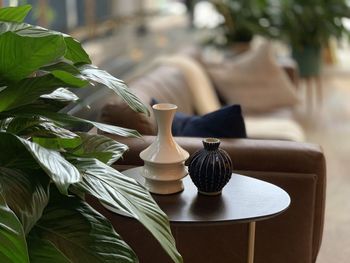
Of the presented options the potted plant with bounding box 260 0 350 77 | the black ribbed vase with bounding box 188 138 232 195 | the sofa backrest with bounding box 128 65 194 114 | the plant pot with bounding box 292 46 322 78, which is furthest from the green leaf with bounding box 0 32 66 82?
the plant pot with bounding box 292 46 322 78

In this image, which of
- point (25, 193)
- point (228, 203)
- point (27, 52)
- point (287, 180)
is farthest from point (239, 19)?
point (25, 193)

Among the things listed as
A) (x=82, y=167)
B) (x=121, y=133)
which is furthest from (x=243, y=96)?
(x=82, y=167)

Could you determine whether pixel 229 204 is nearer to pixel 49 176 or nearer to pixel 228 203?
pixel 228 203

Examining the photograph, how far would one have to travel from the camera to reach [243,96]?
379cm

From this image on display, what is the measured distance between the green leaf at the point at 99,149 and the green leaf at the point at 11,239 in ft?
1.25

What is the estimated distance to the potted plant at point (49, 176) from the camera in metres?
1.25

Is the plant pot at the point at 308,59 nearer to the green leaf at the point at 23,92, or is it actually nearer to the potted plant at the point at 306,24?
the potted plant at the point at 306,24

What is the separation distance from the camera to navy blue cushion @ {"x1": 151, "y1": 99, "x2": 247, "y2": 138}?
2379 millimetres

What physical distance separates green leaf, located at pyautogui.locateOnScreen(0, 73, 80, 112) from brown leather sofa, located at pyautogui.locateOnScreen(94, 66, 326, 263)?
78cm

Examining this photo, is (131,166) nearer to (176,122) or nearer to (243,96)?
(176,122)

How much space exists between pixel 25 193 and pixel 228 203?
26.7 inches

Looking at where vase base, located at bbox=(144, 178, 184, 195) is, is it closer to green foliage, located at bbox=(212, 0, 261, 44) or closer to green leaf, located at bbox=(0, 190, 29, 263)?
green leaf, located at bbox=(0, 190, 29, 263)

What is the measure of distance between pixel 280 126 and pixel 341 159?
37.8 inches

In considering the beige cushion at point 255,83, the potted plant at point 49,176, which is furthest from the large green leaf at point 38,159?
the beige cushion at point 255,83
